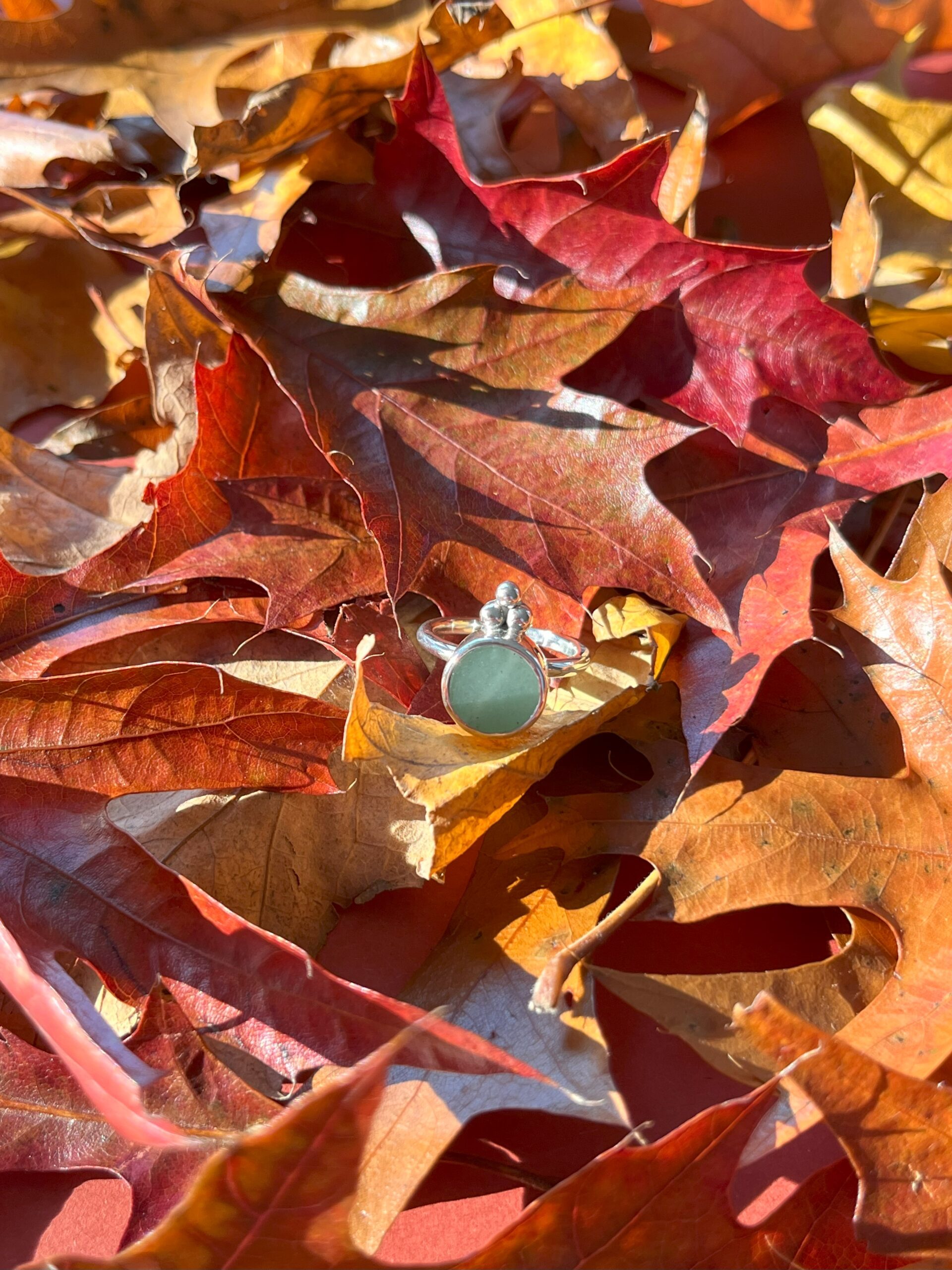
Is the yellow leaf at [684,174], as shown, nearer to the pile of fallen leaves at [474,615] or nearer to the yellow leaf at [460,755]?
the pile of fallen leaves at [474,615]

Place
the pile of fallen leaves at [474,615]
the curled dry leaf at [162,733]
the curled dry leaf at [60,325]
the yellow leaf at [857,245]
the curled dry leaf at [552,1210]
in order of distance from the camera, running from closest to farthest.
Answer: the curled dry leaf at [552,1210] → the pile of fallen leaves at [474,615] → the curled dry leaf at [162,733] → the yellow leaf at [857,245] → the curled dry leaf at [60,325]

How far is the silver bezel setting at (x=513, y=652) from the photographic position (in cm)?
63

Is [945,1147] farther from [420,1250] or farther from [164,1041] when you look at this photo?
[164,1041]

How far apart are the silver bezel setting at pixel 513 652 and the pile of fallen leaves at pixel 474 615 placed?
0.01m

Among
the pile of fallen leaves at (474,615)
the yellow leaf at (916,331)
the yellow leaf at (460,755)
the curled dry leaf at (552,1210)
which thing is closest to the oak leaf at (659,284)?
the pile of fallen leaves at (474,615)

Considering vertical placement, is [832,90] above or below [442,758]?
above

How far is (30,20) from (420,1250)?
3.16ft

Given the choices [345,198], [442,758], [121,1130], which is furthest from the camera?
[345,198]

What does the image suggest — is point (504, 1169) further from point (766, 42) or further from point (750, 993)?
point (766, 42)

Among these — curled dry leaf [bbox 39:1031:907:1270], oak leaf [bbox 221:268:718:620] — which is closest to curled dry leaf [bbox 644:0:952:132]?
oak leaf [bbox 221:268:718:620]

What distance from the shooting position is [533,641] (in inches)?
26.4

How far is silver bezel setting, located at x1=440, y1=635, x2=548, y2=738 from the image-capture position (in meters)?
0.63

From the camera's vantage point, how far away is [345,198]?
80 centimetres

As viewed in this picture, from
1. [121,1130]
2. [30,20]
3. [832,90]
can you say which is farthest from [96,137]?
[121,1130]
